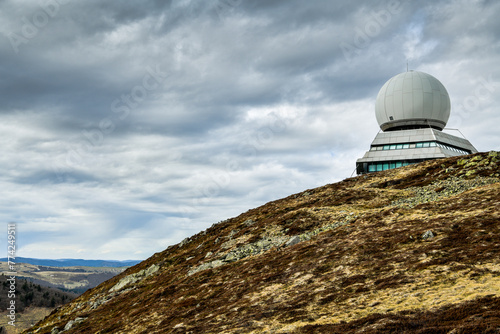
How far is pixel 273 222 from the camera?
130ft

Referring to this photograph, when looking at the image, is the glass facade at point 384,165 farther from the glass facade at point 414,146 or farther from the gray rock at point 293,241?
the gray rock at point 293,241

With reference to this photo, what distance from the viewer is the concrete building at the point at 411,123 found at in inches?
2933

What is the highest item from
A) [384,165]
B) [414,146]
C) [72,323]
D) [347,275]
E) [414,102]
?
[414,102]

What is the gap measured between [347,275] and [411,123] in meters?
66.5

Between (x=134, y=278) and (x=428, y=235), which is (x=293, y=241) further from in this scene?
(x=134, y=278)

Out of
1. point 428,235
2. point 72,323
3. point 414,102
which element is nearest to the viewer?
point 428,235

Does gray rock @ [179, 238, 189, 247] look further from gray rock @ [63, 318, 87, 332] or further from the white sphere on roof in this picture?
the white sphere on roof

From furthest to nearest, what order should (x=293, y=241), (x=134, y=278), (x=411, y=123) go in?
(x=411, y=123)
(x=134, y=278)
(x=293, y=241)

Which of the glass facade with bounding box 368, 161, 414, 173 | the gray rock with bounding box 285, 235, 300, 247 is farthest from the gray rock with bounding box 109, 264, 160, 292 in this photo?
the glass facade with bounding box 368, 161, 414, 173

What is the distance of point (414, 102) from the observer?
75.6 metres

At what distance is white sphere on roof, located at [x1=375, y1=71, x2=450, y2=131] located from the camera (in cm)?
7531

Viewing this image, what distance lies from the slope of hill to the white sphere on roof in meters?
35.8

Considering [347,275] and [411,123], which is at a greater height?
[411,123]

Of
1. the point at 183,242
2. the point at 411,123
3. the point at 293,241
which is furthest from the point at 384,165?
the point at 293,241
